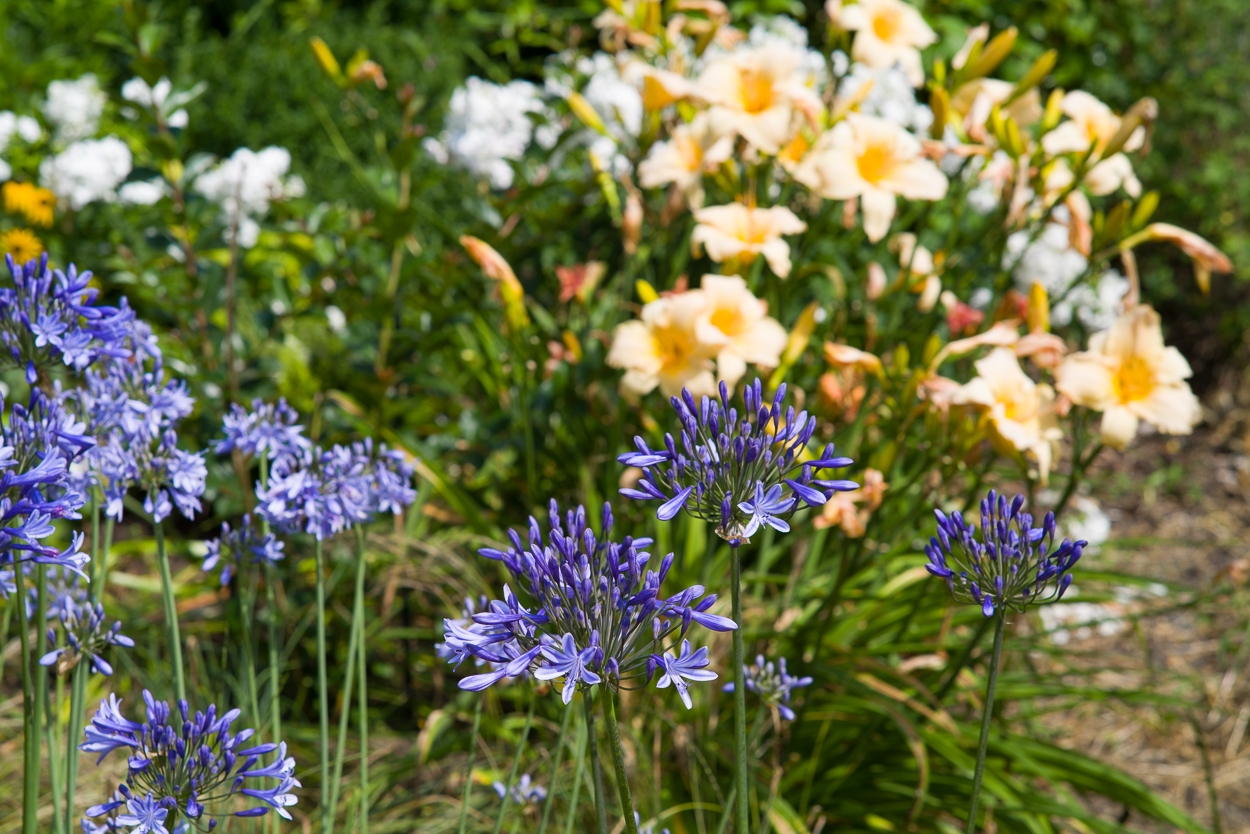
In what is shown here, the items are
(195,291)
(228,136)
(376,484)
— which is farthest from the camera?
(228,136)

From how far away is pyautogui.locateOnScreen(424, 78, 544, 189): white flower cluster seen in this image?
3.19 m

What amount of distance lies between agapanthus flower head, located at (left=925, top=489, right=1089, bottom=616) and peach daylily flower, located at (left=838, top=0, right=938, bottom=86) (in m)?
1.59

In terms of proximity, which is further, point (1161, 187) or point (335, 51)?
point (335, 51)

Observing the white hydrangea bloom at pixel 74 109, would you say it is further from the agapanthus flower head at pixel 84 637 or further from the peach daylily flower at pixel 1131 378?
the peach daylily flower at pixel 1131 378

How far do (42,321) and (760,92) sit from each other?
1648 mm

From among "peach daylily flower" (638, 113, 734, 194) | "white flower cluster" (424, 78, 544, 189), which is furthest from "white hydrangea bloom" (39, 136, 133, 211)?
"peach daylily flower" (638, 113, 734, 194)

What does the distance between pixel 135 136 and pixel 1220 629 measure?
15.4ft

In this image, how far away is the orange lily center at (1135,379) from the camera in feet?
6.07

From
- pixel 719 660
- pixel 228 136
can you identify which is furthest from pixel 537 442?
pixel 228 136

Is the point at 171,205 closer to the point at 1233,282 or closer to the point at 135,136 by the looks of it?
the point at 135,136

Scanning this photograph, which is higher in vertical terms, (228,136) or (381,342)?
(228,136)

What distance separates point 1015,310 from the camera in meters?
2.41

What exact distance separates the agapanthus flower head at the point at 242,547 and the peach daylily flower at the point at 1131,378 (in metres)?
1.41

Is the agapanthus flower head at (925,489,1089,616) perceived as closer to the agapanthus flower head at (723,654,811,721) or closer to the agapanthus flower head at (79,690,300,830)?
the agapanthus flower head at (723,654,811,721)
